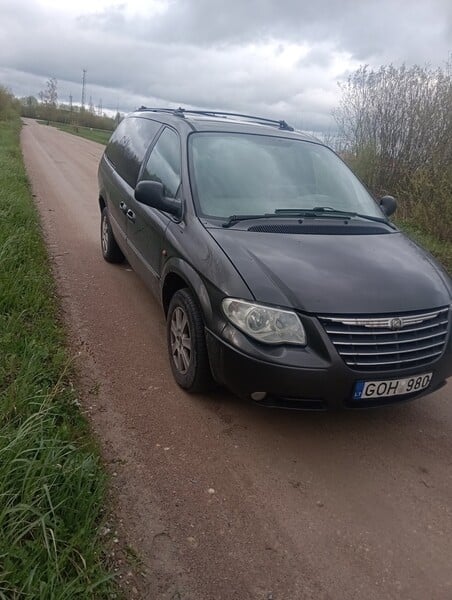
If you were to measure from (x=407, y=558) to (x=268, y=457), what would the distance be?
0.89 metres

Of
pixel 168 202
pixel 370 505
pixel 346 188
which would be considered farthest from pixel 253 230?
pixel 370 505

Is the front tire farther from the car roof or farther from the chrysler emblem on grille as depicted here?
the car roof

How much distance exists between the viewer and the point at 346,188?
4.20 m

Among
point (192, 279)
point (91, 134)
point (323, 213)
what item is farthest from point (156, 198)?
point (91, 134)

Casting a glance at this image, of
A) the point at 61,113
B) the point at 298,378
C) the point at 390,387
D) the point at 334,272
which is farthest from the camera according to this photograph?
the point at 61,113

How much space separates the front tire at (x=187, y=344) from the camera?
10.5 feet

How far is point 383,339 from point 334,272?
1.59 ft

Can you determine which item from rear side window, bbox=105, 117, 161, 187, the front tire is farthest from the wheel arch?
rear side window, bbox=105, 117, 161, 187

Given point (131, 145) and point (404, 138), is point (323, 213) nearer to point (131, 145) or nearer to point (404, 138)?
point (131, 145)

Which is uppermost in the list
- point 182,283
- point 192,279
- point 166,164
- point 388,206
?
point 166,164

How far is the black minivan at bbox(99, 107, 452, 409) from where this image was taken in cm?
273

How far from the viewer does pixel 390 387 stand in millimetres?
2820

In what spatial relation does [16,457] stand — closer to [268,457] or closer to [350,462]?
[268,457]

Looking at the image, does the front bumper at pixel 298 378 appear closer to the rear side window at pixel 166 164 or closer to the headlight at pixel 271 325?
the headlight at pixel 271 325
